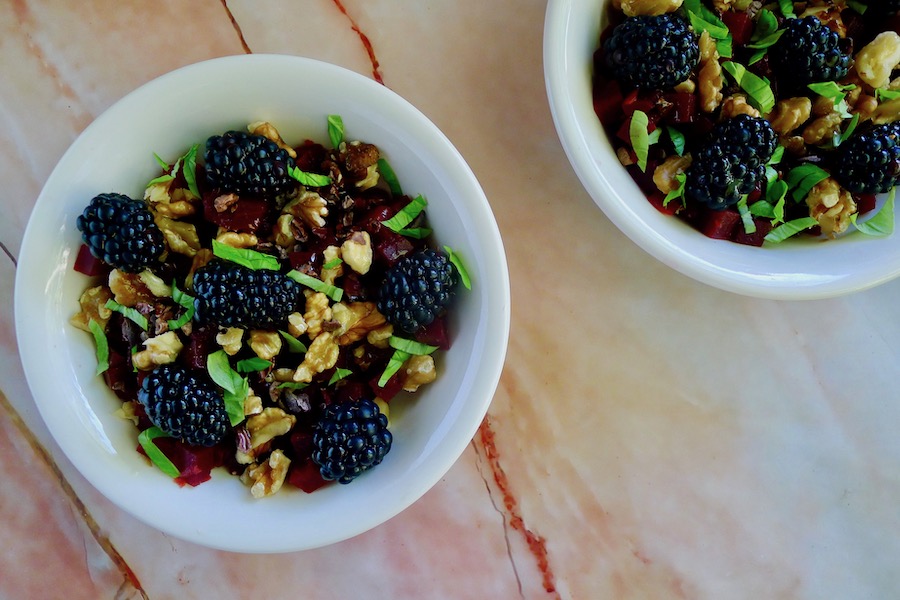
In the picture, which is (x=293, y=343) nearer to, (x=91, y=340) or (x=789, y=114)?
(x=91, y=340)

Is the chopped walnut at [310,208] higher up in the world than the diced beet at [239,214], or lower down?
lower down

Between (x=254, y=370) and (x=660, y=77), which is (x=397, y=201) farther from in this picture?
(x=660, y=77)

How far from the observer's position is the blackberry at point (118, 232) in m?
0.99

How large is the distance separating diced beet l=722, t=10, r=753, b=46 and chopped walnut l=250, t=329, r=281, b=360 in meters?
0.94

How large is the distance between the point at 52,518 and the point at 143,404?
0.51 metres

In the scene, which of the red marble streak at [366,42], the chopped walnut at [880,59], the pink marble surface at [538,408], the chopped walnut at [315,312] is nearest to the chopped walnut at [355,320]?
the chopped walnut at [315,312]

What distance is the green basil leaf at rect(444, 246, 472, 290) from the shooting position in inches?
43.2

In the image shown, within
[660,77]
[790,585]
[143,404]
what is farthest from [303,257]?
[790,585]

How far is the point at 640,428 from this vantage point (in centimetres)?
137

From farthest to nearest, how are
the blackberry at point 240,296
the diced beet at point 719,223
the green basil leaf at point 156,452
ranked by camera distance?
1. the diced beet at point 719,223
2. the green basil leaf at point 156,452
3. the blackberry at point 240,296

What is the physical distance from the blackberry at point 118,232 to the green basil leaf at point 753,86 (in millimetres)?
973

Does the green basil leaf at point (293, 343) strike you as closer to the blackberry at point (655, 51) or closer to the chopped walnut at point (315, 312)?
the chopped walnut at point (315, 312)

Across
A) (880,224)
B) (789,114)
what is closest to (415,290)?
(789,114)

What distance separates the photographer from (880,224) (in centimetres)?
119
